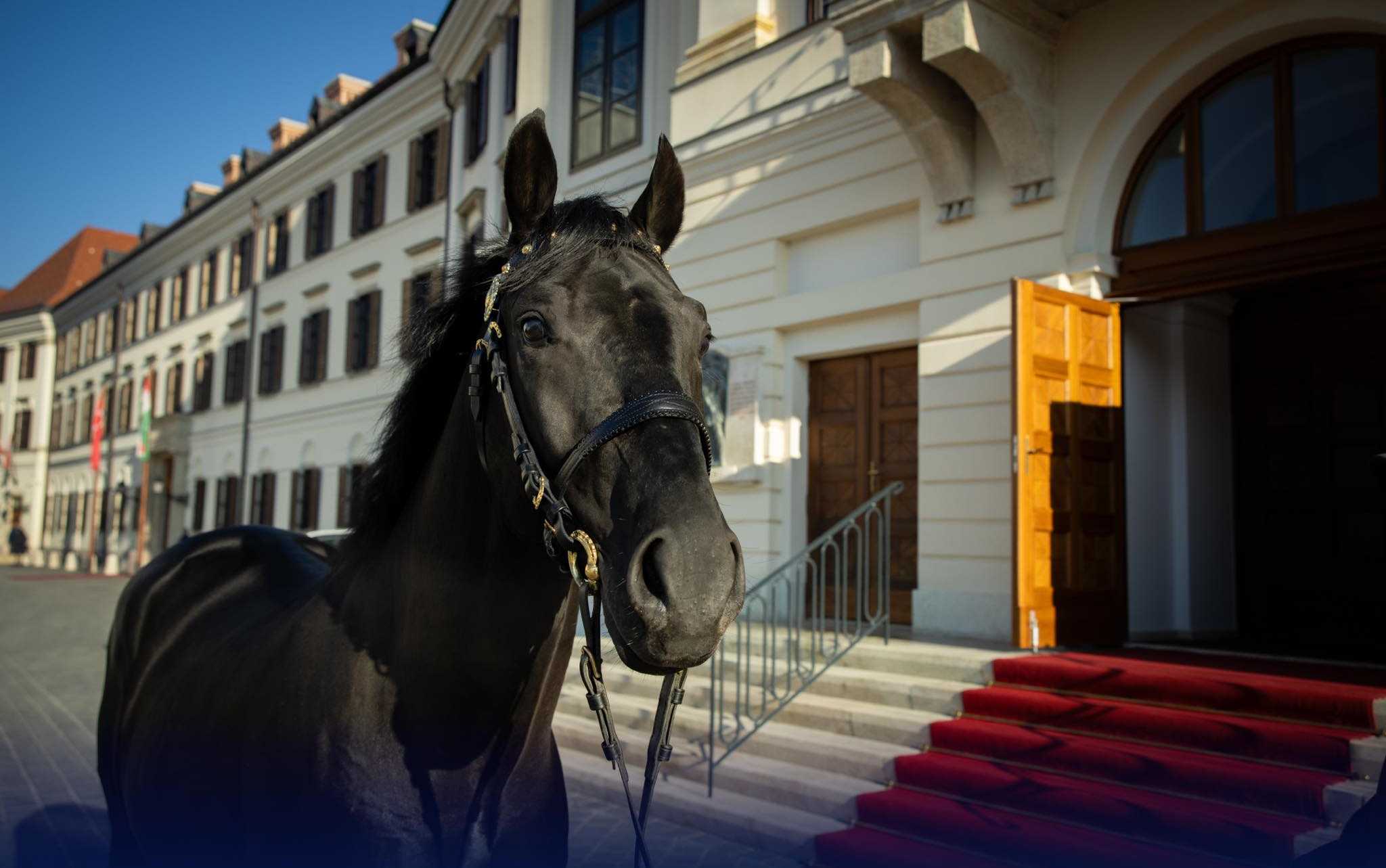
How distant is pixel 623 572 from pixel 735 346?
9.18 metres

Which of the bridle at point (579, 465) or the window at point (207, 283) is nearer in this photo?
the bridle at point (579, 465)

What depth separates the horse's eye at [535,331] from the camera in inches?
70.6

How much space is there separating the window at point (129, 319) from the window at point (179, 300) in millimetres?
3832

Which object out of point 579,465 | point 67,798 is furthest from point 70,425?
point 579,465

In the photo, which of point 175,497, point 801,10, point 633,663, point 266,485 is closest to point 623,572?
point 633,663

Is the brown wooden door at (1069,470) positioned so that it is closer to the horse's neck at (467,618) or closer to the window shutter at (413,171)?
the horse's neck at (467,618)

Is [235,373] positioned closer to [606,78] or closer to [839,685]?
[606,78]

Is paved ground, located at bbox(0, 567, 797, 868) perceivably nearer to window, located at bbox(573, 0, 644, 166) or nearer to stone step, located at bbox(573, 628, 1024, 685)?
stone step, located at bbox(573, 628, 1024, 685)

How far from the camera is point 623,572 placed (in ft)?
5.02

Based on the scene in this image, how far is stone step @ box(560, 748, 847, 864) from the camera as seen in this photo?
5.43 metres

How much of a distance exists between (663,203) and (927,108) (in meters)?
6.84

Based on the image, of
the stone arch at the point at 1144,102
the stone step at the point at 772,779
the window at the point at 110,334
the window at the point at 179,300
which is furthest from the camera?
the window at the point at 110,334

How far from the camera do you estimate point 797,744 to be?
255 inches

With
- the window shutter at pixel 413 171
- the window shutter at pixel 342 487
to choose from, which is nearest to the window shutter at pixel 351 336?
the window shutter at pixel 342 487
